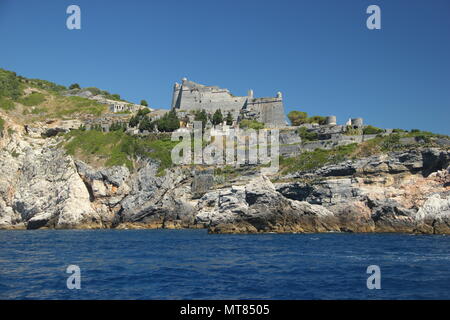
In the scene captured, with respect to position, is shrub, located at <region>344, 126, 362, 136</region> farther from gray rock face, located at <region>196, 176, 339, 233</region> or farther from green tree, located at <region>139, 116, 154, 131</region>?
green tree, located at <region>139, 116, 154, 131</region>

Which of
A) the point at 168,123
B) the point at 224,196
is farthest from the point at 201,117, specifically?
the point at 224,196

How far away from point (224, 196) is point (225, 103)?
45365 millimetres

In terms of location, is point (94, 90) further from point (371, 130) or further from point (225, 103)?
point (371, 130)

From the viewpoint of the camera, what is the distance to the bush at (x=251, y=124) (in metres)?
77.1

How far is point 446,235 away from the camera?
142 feet

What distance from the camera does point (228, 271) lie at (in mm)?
22172

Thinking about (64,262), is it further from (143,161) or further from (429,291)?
(143,161)

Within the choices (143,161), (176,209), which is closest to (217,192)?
(176,209)

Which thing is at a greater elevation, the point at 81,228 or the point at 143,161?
the point at 143,161

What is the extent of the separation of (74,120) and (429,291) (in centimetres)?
7429

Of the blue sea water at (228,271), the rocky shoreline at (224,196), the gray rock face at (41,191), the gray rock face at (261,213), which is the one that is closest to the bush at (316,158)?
the rocky shoreline at (224,196)

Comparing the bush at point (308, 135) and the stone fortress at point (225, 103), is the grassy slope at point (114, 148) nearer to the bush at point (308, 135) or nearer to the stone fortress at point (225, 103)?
the stone fortress at point (225, 103)

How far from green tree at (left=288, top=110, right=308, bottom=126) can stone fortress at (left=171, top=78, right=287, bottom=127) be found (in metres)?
6.48
